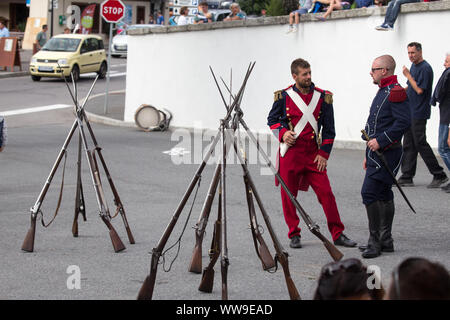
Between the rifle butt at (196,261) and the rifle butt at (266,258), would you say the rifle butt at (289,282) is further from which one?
the rifle butt at (196,261)

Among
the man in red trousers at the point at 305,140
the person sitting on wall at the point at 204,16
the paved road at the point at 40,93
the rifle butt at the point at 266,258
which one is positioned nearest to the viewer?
the rifle butt at the point at 266,258

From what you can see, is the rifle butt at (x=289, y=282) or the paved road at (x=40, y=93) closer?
the rifle butt at (x=289, y=282)

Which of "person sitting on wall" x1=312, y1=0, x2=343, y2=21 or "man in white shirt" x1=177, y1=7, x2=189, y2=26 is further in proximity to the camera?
Result: "man in white shirt" x1=177, y1=7, x2=189, y2=26

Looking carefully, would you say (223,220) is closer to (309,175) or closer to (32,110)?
(309,175)

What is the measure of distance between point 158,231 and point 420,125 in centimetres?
458

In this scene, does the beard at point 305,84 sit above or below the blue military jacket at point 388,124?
above

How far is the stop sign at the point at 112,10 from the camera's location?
72.8ft

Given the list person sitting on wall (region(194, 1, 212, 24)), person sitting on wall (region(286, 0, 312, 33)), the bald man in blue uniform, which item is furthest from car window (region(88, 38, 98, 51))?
the bald man in blue uniform

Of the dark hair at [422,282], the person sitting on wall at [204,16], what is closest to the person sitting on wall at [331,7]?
the person sitting on wall at [204,16]

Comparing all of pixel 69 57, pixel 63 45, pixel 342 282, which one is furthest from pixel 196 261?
pixel 63 45

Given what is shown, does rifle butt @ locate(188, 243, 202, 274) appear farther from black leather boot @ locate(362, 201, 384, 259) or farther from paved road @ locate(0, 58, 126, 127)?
paved road @ locate(0, 58, 126, 127)

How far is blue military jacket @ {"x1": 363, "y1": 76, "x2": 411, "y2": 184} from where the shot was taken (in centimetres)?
720

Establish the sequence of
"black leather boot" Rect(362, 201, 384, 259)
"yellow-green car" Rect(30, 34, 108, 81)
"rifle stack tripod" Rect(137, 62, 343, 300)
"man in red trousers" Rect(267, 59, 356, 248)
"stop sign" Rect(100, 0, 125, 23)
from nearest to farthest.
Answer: "rifle stack tripod" Rect(137, 62, 343, 300), "black leather boot" Rect(362, 201, 384, 259), "man in red trousers" Rect(267, 59, 356, 248), "stop sign" Rect(100, 0, 125, 23), "yellow-green car" Rect(30, 34, 108, 81)

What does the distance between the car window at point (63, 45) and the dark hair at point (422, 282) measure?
100 ft
